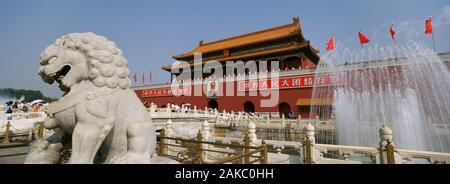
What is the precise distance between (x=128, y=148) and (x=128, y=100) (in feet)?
1.57

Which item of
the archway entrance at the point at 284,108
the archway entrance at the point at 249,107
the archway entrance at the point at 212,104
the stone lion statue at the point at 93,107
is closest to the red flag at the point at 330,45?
the archway entrance at the point at 284,108

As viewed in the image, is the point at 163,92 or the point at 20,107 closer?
the point at 20,107

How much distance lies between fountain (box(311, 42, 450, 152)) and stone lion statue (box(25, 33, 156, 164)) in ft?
29.6

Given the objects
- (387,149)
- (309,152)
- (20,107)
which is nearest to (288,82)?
(309,152)

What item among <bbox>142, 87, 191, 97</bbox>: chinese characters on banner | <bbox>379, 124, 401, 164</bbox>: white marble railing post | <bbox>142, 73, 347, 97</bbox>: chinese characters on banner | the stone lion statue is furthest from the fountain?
<bbox>142, 87, 191, 97</bbox>: chinese characters on banner

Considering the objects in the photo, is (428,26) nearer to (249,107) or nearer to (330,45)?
(330,45)

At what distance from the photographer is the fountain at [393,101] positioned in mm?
8630

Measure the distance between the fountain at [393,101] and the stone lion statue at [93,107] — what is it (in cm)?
902

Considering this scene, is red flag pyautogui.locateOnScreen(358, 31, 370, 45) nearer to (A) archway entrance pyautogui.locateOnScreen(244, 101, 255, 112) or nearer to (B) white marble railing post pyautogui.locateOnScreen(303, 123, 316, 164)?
(A) archway entrance pyautogui.locateOnScreen(244, 101, 255, 112)

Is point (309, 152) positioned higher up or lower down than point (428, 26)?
lower down

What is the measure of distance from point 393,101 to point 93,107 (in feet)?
43.2

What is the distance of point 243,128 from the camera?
13.6 m

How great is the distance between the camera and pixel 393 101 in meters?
11.5
